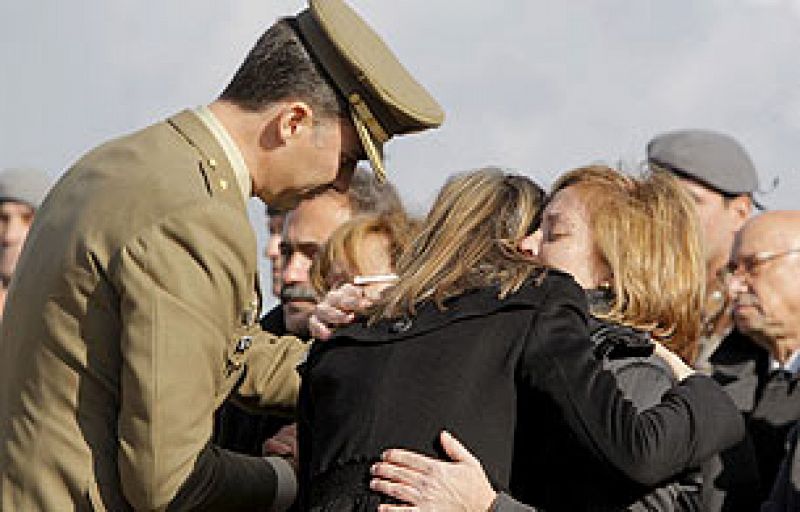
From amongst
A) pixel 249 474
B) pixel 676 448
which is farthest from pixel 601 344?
pixel 249 474

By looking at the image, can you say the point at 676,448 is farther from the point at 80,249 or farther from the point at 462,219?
the point at 80,249

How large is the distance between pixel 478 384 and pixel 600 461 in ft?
0.94

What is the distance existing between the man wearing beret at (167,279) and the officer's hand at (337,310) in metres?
0.21

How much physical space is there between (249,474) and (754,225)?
3.25 meters

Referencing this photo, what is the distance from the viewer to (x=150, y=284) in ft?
12.0

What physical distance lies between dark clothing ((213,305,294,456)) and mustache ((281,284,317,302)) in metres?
0.48

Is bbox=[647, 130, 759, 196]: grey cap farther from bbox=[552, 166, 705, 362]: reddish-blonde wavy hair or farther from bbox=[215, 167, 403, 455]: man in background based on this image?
bbox=[552, 166, 705, 362]: reddish-blonde wavy hair

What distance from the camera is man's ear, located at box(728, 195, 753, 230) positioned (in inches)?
302

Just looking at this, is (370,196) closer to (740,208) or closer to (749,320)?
(749,320)

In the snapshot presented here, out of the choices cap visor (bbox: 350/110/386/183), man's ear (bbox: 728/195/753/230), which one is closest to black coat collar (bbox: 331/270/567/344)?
cap visor (bbox: 350/110/386/183)

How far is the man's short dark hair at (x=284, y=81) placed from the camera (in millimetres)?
4051

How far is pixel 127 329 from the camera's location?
369 centimetres

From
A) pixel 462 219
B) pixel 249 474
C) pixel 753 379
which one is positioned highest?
pixel 462 219

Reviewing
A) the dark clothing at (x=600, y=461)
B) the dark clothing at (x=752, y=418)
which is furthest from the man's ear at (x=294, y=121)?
the dark clothing at (x=752, y=418)
